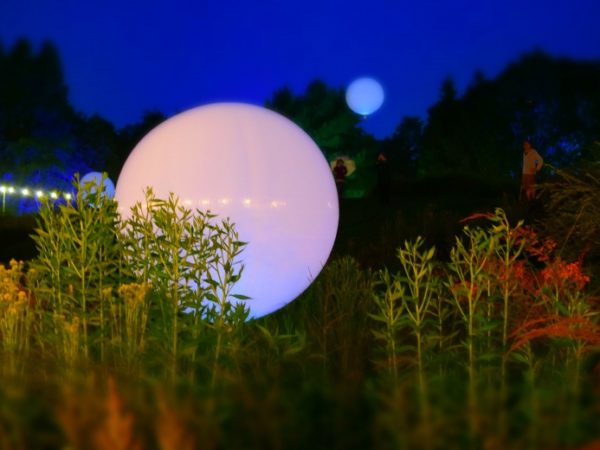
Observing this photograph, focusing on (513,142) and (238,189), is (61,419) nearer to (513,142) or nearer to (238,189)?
(238,189)

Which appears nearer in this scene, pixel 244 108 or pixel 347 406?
pixel 347 406

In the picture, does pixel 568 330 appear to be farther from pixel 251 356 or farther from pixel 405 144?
pixel 405 144

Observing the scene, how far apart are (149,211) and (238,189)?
0.62 meters

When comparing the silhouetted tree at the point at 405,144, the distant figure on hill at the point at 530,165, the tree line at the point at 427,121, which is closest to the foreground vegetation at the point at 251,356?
the distant figure on hill at the point at 530,165

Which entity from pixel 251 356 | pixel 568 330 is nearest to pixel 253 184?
pixel 251 356

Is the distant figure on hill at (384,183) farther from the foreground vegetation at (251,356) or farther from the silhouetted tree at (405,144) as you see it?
the silhouetted tree at (405,144)

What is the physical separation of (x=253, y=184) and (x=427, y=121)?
44.4 metres

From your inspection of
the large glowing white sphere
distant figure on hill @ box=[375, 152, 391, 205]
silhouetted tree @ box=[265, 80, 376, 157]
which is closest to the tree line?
silhouetted tree @ box=[265, 80, 376, 157]

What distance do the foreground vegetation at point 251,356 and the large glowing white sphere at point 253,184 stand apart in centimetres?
16

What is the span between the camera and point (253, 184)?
15.8ft

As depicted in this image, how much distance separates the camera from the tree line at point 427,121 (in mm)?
33188

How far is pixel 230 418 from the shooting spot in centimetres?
201

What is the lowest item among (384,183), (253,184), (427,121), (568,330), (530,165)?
(568,330)

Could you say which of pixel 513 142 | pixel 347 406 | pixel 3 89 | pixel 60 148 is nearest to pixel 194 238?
pixel 347 406
